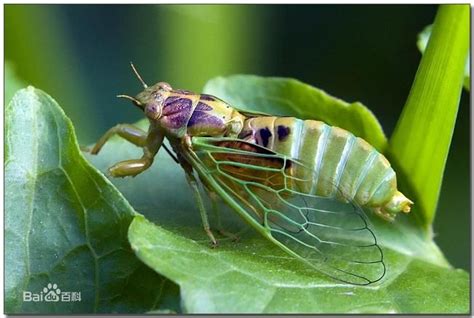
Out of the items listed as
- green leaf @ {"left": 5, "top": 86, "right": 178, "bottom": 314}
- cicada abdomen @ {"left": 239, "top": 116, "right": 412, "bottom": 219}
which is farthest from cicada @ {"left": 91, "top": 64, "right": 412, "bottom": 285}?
green leaf @ {"left": 5, "top": 86, "right": 178, "bottom": 314}

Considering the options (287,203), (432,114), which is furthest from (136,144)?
(432,114)

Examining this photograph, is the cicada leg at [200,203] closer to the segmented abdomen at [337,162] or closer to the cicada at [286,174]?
the cicada at [286,174]

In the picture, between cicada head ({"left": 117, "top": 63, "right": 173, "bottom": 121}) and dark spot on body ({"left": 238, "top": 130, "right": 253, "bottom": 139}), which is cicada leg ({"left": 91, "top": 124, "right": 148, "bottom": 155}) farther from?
dark spot on body ({"left": 238, "top": 130, "right": 253, "bottom": 139})

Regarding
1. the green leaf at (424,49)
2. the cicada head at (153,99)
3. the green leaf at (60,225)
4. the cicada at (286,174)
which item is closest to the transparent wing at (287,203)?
the cicada at (286,174)

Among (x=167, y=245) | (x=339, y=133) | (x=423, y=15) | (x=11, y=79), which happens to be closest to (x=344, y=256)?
(x=339, y=133)

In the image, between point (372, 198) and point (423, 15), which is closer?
point (372, 198)

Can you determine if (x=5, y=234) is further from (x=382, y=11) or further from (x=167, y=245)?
(x=382, y=11)

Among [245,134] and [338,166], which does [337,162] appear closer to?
[338,166]
